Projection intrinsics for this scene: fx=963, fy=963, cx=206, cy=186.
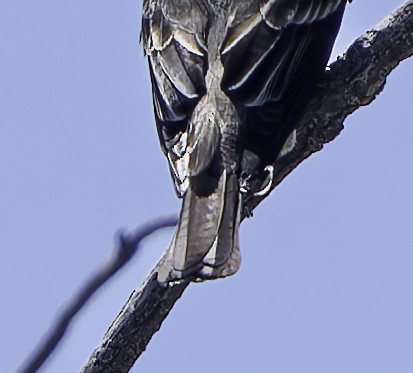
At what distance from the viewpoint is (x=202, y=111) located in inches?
113

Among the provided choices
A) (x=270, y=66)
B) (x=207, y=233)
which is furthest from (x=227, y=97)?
(x=207, y=233)

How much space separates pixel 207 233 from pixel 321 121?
556 mm

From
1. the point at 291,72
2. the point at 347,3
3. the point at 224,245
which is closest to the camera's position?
the point at 224,245

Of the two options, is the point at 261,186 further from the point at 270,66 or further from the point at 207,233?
the point at 270,66

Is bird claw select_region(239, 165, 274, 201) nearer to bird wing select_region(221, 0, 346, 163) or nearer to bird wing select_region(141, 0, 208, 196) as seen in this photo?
bird wing select_region(221, 0, 346, 163)

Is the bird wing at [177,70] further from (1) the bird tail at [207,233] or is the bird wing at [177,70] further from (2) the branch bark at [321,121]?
(2) the branch bark at [321,121]

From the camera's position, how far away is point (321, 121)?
2.92m

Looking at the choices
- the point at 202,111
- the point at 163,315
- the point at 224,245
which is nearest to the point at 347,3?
the point at 202,111

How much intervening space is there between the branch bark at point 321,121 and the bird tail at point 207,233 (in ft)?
0.19

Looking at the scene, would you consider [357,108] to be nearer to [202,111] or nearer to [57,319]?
[202,111]

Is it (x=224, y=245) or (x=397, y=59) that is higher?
(x=397, y=59)

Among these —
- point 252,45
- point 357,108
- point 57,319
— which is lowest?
point 57,319

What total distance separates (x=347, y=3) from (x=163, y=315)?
1.50 m

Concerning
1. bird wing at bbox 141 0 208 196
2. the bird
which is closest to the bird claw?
the bird
